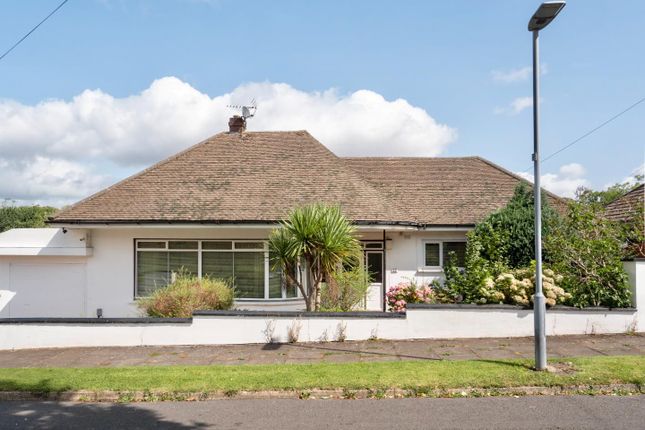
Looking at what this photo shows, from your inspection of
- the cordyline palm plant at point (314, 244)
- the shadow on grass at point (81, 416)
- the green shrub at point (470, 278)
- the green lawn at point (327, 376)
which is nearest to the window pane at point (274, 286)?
the cordyline palm plant at point (314, 244)

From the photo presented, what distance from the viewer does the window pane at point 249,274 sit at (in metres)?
15.1

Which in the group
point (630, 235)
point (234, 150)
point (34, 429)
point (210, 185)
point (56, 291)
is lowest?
point (34, 429)

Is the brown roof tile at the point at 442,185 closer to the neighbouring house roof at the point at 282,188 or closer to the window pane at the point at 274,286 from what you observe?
the neighbouring house roof at the point at 282,188

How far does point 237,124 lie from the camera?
63.3 ft

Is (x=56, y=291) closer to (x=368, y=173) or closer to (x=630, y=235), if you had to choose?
(x=368, y=173)

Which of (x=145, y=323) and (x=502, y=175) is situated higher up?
(x=502, y=175)

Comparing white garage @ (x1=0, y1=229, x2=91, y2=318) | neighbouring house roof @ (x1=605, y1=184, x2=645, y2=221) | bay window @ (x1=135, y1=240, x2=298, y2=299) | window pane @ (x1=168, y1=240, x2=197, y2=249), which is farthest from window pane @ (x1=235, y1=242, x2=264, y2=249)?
neighbouring house roof @ (x1=605, y1=184, x2=645, y2=221)

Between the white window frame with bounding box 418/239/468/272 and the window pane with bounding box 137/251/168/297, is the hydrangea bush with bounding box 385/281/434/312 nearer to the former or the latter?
the white window frame with bounding box 418/239/468/272

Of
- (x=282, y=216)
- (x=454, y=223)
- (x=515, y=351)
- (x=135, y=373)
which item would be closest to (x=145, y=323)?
(x=135, y=373)

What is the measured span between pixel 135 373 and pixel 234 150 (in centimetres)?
1044

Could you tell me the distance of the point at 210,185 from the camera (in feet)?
53.0

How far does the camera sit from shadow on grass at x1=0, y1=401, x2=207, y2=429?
21.3ft

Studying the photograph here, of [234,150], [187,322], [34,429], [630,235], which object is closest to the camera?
[34,429]

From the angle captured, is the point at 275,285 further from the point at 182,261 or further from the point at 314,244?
the point at 314,244
